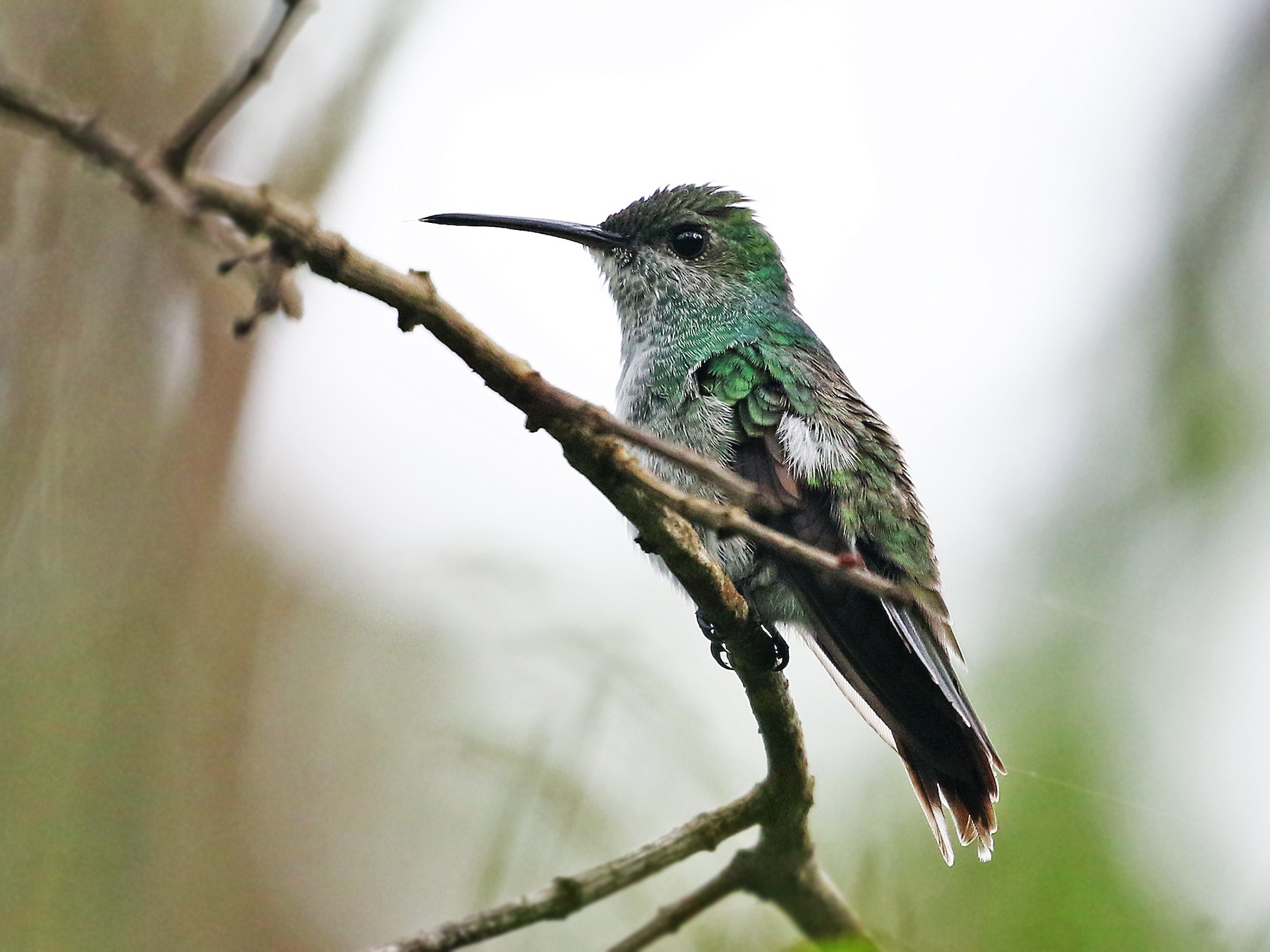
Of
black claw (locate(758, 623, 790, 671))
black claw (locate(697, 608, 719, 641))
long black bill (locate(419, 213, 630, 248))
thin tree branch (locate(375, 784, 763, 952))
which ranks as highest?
long black bill (locate(419, 213, 630, 248))

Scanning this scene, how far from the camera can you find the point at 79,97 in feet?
11.9

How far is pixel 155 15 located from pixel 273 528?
2.57 meters

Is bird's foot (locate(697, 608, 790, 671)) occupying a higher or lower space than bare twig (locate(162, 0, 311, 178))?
lower

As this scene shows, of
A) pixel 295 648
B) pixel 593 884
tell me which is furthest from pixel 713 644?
pixel 295 648

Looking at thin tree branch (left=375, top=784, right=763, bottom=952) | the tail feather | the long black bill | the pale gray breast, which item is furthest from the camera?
the long black bill

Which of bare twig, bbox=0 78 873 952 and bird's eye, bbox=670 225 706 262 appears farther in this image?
bird's eye, bbox=670 225 706 262

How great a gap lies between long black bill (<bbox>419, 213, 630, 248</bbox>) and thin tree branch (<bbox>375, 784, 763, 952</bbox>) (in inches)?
81.7

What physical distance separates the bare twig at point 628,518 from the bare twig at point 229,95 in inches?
1.3

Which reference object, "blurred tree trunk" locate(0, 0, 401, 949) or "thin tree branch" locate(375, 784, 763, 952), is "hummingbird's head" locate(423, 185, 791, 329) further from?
"thin tree branch" locate(375, 784, 763, 952)

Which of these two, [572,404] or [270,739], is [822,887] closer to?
[572,404]

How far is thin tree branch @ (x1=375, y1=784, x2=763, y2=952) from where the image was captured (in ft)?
8.09

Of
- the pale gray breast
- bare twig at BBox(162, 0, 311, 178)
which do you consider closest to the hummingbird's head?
the pale gray breast

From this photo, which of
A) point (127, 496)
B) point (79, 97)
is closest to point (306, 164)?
point (79, 97)

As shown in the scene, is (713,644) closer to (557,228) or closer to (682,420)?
(682,420)
